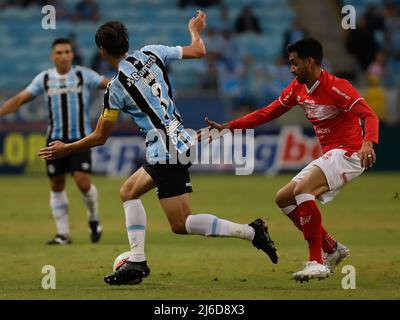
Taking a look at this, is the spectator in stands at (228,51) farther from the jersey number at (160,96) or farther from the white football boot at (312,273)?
the white football boot at (312,273)

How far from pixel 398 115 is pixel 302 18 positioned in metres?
4.89

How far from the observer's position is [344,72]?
79.2ft

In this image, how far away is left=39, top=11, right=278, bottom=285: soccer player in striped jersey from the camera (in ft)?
28.0

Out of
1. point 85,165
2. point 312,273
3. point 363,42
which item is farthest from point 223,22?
point 312,273

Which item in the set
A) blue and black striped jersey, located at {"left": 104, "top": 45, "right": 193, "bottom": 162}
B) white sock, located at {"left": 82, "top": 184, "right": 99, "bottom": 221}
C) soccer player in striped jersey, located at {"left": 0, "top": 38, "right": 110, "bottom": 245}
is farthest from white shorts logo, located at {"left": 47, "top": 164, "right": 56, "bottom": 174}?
blue and black striped jersey, located at {"left": 104, "top": 45, "right": 193, "bottom": 162}

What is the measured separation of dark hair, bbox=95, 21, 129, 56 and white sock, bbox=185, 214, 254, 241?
1568mm

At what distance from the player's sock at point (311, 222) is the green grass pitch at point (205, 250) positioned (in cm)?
35

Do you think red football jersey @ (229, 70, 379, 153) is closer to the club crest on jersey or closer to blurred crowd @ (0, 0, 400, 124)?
the club crest on jersey

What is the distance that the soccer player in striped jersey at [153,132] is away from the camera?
8.52 m

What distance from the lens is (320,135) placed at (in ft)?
30.2
